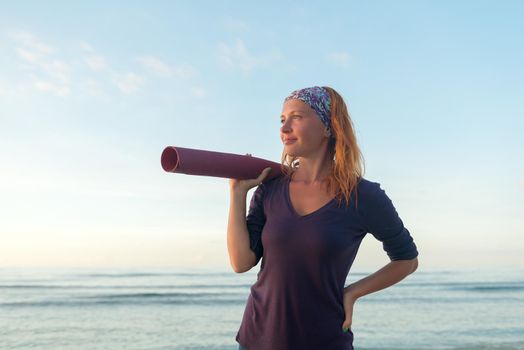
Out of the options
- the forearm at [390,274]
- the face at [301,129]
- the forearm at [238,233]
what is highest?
the face at [301,129]

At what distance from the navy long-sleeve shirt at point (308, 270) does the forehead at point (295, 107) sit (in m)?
0.34

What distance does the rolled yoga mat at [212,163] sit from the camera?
6.97 feet

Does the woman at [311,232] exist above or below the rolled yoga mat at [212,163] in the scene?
below

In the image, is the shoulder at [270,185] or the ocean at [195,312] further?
the ocean at [195,312]

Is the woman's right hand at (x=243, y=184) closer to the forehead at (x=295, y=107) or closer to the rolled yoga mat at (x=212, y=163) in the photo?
the rolled yoga mat at (x=212, y=163)

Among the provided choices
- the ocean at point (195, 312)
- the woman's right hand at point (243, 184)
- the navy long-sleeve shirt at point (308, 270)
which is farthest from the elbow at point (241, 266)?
the ocean at point (195, 312)

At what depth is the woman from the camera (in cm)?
216

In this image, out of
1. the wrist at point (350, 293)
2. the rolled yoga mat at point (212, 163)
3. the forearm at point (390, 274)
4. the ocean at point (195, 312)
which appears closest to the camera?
the rolled yoga mat at point (212, 163)

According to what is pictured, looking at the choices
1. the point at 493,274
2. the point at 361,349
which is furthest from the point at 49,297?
the point at 493,274

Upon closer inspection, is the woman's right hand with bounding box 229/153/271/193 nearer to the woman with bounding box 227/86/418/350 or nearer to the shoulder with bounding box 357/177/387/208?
the woman with bounding box 227/86/418/350

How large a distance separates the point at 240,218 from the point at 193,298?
16.4 m

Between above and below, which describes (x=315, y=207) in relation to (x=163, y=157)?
below

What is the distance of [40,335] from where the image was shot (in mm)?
11875

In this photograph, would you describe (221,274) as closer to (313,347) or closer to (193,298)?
(193,298)
